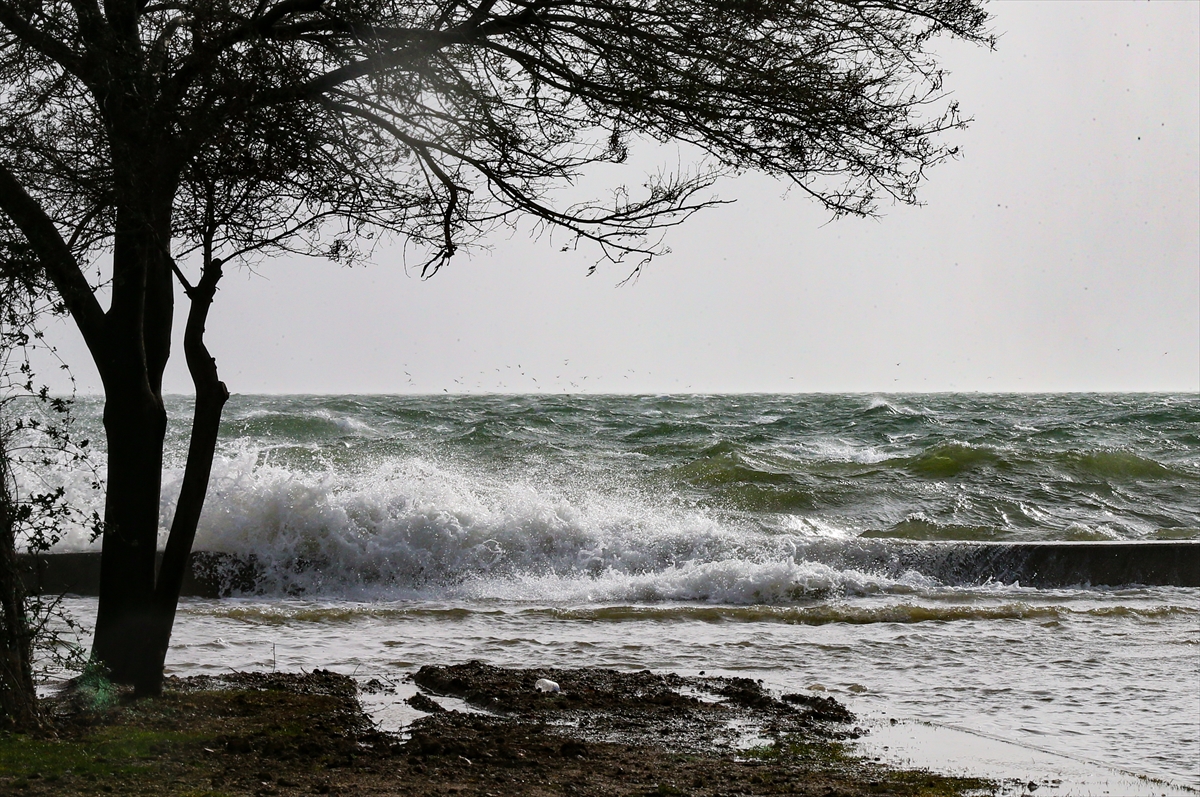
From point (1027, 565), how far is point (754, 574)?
289 centimetres

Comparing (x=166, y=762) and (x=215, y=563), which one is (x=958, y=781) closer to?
(x=166, y=762)

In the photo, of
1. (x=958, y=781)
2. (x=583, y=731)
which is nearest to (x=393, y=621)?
(x=583, y=731)

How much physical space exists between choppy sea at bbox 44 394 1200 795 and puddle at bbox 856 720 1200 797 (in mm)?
20

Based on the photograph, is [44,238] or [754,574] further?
[754,574]

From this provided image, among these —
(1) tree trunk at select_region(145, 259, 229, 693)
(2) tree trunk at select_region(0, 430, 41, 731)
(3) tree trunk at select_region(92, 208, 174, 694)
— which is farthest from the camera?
(1) tree trunk at select_region(145, 259, 229, 693)

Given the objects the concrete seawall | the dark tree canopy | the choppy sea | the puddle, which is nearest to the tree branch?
the dark tree canopy

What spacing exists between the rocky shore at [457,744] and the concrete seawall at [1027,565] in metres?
4.61

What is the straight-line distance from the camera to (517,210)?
483cm

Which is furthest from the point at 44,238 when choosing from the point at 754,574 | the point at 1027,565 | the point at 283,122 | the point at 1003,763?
the point at 1027,565

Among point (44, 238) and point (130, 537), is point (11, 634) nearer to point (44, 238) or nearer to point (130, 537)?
point (130, 537)

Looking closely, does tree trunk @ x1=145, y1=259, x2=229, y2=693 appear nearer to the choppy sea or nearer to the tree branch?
the tree branch

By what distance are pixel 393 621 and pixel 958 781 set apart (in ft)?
17.2

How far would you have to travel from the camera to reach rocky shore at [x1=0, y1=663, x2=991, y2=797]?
386 cm

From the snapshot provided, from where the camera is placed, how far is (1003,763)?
452 centimetres
